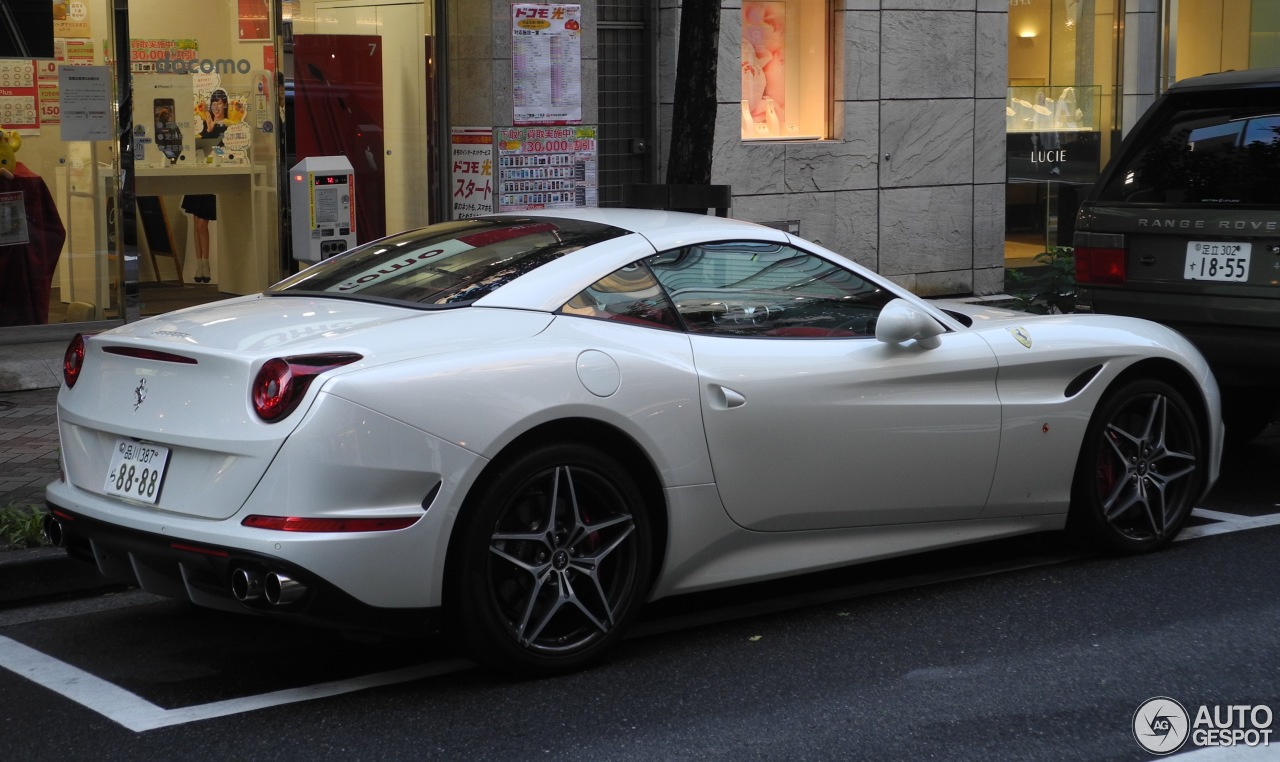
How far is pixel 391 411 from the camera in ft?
13.7

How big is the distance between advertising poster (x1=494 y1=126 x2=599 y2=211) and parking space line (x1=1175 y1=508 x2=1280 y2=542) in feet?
19.5

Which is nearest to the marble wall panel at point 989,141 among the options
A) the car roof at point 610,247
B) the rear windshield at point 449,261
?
the car roof at point 610,247

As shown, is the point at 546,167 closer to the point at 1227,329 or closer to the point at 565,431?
the point at 1227,329

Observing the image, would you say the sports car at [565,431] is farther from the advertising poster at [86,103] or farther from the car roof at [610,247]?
the advertising poster at [86,103]

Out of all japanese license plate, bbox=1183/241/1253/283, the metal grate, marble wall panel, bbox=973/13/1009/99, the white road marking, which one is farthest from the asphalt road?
marble wall panel, bbox=973/13/1009/99

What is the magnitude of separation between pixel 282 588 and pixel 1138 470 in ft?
11.4

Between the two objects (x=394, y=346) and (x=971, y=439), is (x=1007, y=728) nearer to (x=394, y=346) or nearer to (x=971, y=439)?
(x=971, y=439)

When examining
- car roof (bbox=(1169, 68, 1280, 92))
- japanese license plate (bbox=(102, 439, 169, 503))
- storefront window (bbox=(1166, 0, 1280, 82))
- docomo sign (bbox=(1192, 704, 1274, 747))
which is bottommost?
docomo sign (bbox=(1192, 704, 1274, 747))

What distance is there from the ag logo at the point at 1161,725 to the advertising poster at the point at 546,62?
821cm

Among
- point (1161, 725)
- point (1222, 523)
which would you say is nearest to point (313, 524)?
point (1161, 725)

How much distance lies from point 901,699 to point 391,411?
5.48 ft

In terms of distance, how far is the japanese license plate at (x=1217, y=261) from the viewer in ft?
22.7

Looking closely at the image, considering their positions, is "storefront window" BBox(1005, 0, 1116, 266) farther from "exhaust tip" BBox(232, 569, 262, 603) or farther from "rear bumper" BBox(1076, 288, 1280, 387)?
"exhaust tip" BBox(232, 569, 262, 603)

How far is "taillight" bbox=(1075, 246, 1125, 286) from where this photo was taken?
7.40 meters
